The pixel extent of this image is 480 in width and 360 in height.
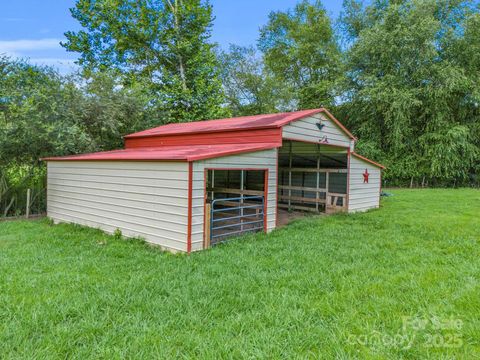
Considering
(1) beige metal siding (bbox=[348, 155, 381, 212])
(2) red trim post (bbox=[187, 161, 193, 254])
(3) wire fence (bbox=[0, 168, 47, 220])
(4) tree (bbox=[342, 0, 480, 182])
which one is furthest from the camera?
(4) tree (bbox=[342, 0, 480, 182])

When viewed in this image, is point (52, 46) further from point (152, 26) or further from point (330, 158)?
point (330, 158)

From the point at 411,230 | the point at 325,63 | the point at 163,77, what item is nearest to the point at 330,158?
the point at 411,230

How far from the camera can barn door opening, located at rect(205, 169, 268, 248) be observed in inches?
253

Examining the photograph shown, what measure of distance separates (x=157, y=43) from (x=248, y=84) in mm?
7895

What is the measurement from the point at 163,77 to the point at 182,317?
55.0 ft

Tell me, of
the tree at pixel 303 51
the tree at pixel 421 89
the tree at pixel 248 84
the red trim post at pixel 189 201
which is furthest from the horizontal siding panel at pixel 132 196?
the tree at pixel 303 51

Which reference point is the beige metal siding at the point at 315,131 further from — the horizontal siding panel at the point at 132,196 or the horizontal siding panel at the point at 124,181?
the horizontal siding panel at the point at 132,196

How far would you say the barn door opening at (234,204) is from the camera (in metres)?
6.43

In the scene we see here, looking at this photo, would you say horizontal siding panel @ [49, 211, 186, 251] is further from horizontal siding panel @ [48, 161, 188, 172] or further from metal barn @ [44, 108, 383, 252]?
horizontal siding panel @ [48, 161, 188, 172]

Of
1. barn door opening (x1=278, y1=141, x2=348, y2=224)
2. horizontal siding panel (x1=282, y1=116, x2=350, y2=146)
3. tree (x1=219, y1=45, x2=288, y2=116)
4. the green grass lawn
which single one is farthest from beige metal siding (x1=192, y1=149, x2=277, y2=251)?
tree (x1=219, y1=45, x2=288, y2=116)

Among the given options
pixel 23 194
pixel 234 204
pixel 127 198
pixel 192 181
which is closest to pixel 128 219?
pixel 127 198

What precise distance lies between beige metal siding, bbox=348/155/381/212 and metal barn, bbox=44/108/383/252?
32 mm

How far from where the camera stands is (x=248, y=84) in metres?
24.3

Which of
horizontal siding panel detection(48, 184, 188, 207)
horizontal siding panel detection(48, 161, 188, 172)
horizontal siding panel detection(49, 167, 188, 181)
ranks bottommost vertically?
horizontal siding panel detection(48, 184, 188, 207)
